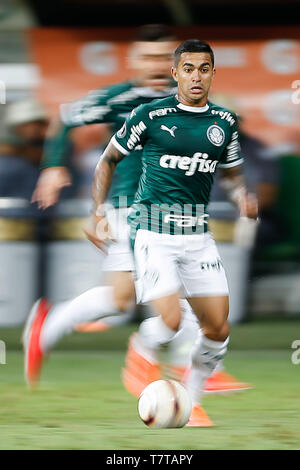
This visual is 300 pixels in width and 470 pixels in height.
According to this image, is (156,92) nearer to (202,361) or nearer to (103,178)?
(103,178)

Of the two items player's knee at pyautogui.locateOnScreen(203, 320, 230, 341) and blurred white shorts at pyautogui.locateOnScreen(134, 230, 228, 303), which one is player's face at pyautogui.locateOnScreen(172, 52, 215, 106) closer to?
blurred white shorts at pyautogui.locateOnScreen(134, 230, 228, 303)

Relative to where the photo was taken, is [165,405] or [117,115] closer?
[165,405]

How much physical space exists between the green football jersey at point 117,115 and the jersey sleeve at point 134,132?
85 centimetres

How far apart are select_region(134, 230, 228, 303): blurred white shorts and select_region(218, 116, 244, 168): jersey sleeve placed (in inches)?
16.1

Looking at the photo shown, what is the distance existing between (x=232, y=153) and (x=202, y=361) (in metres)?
1.02

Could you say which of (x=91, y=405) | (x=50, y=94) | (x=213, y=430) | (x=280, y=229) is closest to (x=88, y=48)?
(x=50, y=94)

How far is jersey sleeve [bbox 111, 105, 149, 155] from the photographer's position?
17.0 feet

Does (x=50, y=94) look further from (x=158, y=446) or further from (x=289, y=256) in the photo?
(x=158, y=446)

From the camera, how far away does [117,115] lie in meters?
6.29

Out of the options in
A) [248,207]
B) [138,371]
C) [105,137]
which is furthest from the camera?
[105,137]

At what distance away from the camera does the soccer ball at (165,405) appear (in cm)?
481

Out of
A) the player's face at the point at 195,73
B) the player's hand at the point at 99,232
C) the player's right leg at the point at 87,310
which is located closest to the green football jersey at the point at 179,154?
the player's face at the point at 195,73

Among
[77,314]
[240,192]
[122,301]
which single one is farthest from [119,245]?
[240,192]

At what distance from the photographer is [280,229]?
10.1m
